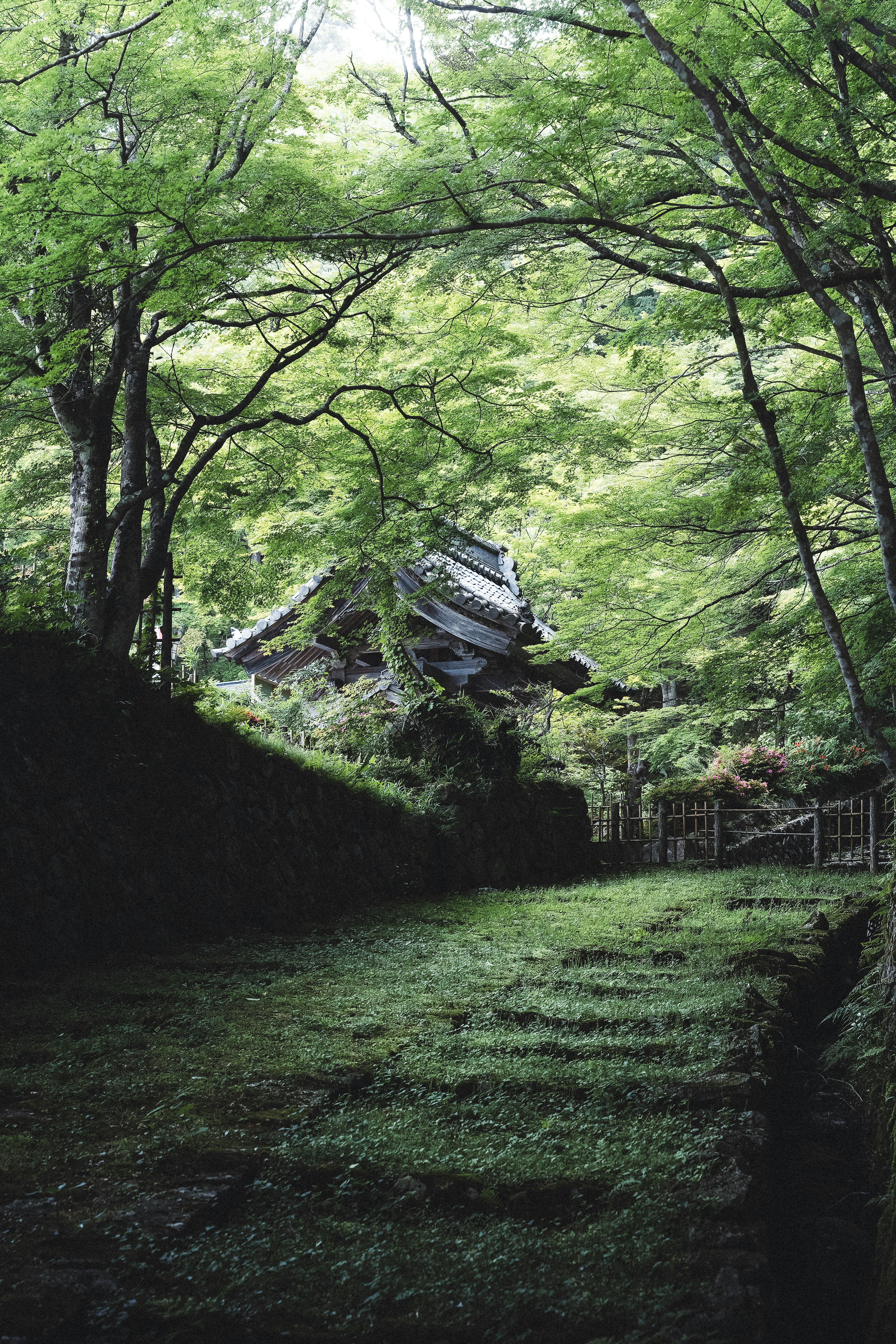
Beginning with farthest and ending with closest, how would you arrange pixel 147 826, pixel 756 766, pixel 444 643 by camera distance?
pixel 444 643 < pixel 756 766 < pixel 147 826

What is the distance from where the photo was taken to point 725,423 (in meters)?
8.58

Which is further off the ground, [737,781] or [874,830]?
[737,781]

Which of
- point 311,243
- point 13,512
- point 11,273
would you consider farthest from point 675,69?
point 13,512

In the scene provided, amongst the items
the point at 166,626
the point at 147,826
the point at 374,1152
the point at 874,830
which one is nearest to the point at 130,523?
the point at 166,626

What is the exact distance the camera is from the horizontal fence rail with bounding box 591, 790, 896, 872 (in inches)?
535

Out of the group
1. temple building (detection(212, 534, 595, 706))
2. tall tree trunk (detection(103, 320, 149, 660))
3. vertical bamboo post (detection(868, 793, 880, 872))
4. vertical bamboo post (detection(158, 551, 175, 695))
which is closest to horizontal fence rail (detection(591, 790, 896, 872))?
vertical bamboo post (detection(868, 793, 880, 872))

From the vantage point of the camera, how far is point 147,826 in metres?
6.89

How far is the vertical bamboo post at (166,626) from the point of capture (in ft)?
25.1

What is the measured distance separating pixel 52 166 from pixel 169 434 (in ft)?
16.0

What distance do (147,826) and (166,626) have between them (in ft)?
8.46

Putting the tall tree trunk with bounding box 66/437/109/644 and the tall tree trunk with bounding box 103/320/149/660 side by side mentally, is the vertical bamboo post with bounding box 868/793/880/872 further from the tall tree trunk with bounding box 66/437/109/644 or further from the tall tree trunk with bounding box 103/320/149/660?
the tall tree trunk with bounding box 66/437/109/644

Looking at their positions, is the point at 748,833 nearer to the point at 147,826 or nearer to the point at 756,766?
the point at 756,766

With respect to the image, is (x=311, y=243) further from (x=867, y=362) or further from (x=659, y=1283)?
(x=659, y=1283)

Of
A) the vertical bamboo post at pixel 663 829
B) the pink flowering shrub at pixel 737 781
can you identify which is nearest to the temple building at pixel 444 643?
the pink flowering shrub at pixel 737 781
